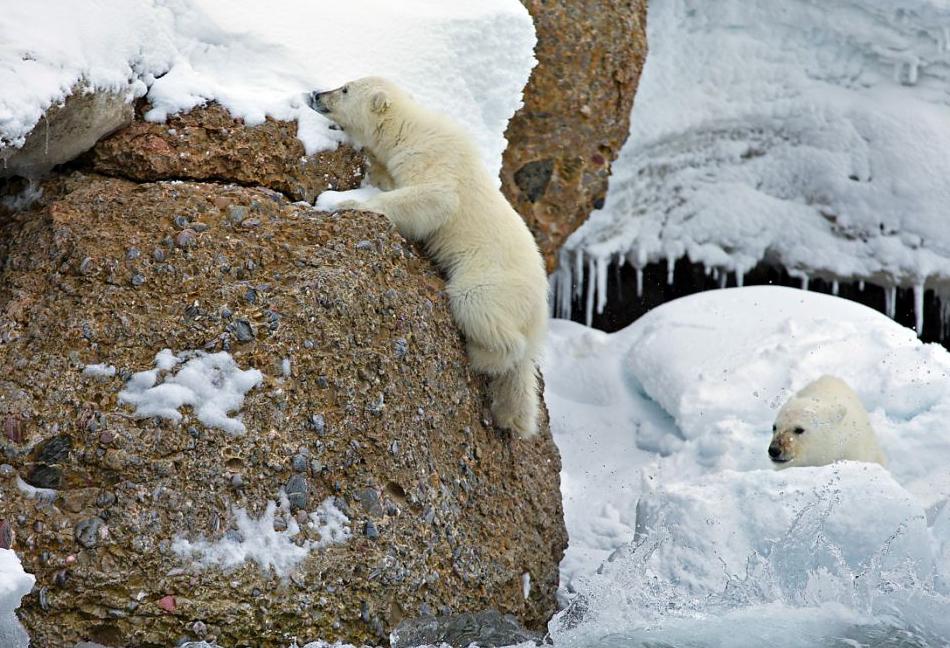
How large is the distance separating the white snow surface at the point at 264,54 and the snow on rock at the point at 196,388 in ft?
2.64

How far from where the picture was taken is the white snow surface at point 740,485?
186 inches

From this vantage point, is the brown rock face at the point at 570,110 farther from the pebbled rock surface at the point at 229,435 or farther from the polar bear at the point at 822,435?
the pebbled rock surface at the point at 229,435

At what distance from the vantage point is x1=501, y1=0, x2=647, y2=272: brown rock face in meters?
7.20

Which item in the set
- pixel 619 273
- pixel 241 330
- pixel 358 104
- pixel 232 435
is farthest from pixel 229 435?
pixel 619 273

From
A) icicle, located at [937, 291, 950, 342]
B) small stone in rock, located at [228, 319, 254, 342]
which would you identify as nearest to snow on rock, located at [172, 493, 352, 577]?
small stone in rock, located at [228, 319, 254, 342]

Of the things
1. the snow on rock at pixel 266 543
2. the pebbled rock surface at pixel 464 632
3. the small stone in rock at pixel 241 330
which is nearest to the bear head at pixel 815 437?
the pebbled rock surface at pixel 464 632

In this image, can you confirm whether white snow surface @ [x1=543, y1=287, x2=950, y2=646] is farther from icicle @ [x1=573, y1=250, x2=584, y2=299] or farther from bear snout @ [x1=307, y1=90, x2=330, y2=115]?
bear snout @ [x1=307, y1=90, x2=330, y2=115]

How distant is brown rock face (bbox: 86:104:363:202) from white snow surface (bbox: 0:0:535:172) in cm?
6

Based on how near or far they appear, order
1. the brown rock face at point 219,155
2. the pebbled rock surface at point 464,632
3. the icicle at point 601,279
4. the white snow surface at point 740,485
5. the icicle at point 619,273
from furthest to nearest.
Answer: the icicle at point 619,273 → the icicle at point 601,279 → the white snow surface at point 740,485 → the brown rock face at point 219,155 → the pebbled rock surface at point 464,632

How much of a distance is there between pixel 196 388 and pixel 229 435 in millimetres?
178

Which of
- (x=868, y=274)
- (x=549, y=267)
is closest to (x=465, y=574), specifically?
(x=549, y=267)

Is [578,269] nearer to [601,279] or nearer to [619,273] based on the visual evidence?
[601,279]

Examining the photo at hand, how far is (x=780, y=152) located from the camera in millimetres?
10070

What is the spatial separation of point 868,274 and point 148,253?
7.43 m
